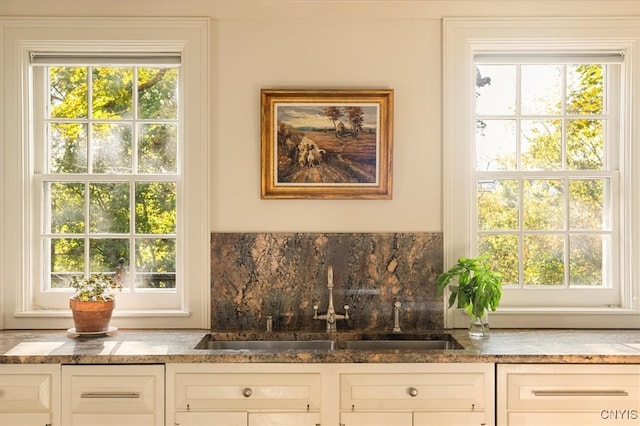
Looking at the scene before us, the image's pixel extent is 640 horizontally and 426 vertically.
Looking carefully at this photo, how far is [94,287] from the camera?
297 centimetres

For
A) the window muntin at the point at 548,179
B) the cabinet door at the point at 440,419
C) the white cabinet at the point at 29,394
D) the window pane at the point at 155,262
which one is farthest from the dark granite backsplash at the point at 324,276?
the white cabinet at the point at 29,394

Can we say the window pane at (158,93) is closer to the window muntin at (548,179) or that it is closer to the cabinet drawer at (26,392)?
the cabinet drawer at (26,392)

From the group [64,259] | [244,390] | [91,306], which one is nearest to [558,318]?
[244,390]

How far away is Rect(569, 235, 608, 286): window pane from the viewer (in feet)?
10.5

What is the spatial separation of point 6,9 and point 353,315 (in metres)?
2.46

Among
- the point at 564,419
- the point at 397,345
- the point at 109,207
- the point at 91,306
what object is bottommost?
the point at 564,419

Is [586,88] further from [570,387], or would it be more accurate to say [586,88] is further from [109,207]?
[109,207]

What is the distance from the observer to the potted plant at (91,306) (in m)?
2.84

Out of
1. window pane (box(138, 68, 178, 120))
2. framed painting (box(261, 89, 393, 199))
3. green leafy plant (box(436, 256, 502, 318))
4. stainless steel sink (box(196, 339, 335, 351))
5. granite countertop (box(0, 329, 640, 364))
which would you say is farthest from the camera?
window pane (box(138, 68, 178, 120))

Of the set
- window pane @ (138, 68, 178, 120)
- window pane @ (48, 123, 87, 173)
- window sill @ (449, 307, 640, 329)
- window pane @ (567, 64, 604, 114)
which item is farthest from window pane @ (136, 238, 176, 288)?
window pane @ (567, 64, 604, 114)

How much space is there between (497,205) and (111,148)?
84.9 inches

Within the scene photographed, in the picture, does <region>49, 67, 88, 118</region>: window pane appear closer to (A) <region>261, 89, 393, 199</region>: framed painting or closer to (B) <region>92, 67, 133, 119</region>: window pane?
(B) <region>92, 67, 133, 119</region>: window pane

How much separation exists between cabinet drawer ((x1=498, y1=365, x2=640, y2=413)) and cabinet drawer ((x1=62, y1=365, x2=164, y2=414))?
1.49 metres

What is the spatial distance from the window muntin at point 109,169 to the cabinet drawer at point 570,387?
1828mm
